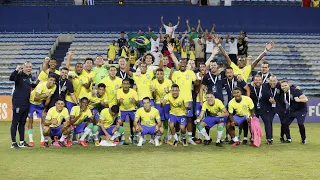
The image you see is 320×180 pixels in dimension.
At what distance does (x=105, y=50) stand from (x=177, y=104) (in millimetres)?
15138

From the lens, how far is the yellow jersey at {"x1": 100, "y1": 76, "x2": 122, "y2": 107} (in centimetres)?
1619

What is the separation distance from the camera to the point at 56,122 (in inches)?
605

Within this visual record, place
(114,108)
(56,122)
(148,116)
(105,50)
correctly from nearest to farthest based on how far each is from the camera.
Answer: (56,122) < (148,116) < (114,108) < (105,50)

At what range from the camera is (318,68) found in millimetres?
30266

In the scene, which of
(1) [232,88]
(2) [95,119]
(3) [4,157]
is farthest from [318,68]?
(3) [4,157]

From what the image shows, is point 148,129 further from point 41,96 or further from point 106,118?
point 41,96

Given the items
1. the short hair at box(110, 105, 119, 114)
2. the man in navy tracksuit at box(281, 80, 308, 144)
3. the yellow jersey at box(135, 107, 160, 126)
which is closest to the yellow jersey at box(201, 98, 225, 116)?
the yellow jersey at box(135, 107, 160, 126)

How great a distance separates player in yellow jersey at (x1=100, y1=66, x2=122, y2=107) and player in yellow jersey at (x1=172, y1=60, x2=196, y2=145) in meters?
1.50

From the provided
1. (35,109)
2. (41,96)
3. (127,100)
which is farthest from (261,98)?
(35,109)

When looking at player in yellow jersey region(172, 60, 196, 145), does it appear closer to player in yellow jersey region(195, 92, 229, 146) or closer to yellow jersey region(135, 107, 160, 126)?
player in yellow jersey region(195, 92, 229, 146)

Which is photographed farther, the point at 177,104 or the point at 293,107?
the point at 293,107

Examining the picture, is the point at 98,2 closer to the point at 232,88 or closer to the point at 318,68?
the point at 318,68

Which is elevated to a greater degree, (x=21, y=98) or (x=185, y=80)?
(x=185, y=80)

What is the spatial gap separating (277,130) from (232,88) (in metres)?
5.29
